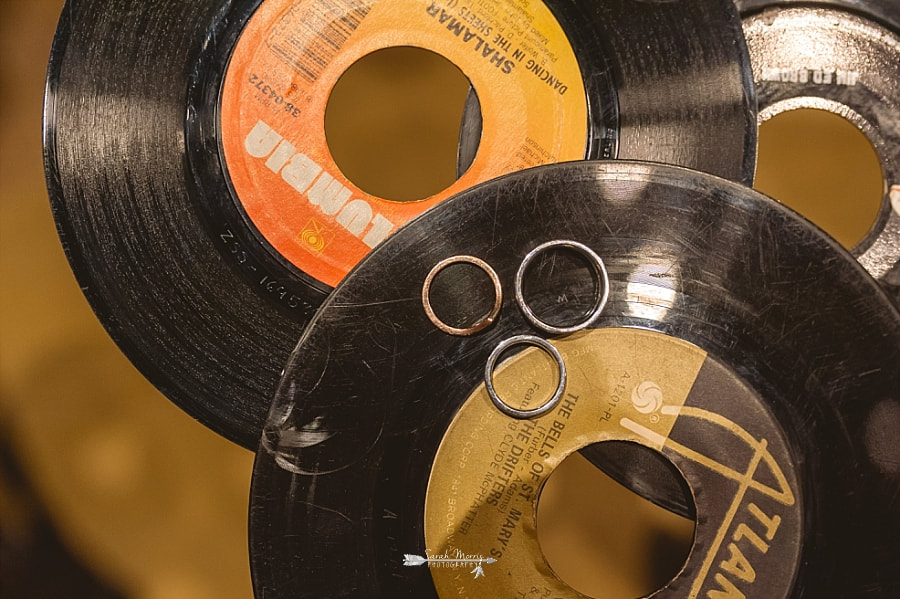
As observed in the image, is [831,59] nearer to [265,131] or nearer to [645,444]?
[645,444]

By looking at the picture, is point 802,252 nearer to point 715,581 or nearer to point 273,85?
point 715,581

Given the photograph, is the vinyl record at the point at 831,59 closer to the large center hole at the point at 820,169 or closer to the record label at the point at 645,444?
the large center hole at the point at 820,169

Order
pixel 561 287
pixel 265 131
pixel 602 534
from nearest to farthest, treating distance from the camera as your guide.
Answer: pixel 561 287 → pixel 265 131 → pixel 602 534

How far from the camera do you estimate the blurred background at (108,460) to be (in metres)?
0.96

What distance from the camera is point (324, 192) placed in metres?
0.70

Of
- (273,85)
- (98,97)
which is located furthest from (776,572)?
(98,97)

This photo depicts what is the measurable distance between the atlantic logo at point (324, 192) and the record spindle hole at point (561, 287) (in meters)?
0.20

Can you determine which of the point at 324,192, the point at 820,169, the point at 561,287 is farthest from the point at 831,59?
the point at 324,192

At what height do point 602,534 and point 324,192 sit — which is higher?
point 324,192

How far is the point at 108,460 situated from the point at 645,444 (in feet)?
2.66

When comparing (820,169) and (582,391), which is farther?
(820,169)

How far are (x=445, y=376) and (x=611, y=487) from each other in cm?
53

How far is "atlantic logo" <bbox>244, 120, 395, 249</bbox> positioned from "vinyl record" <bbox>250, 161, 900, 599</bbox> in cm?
16

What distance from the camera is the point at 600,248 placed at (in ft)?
1.84
